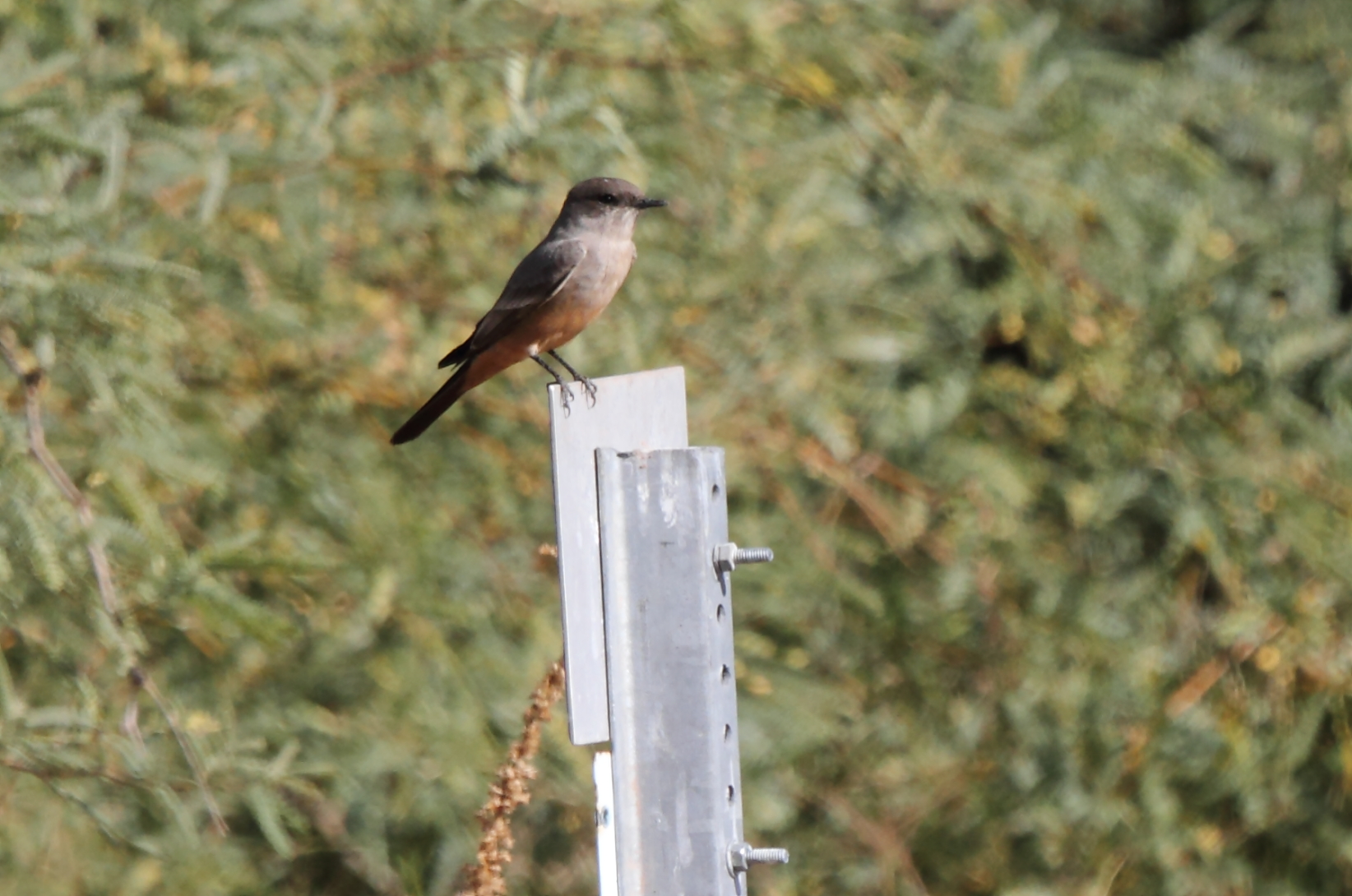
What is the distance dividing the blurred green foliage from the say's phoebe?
201 millimetres

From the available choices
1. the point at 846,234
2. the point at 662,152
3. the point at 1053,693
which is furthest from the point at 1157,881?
the point at 662,152

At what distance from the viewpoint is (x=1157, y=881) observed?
19.2 feet

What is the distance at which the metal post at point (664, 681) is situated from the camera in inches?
89.4

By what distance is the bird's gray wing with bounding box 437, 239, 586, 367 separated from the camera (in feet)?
14.4

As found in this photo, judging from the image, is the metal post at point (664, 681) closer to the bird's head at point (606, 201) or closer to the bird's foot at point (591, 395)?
the bird's foot at point (591, 395)

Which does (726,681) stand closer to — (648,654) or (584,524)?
(648,654)

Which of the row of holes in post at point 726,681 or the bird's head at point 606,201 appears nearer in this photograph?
the row of holes in post at point 726,681

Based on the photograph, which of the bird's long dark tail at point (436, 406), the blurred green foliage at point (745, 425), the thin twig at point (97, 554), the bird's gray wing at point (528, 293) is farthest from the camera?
the bird's long dark tail at point (436, 406)

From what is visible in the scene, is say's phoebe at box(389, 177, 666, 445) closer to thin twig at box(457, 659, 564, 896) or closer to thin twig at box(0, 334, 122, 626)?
thin twig at box(0, 334, 122, 626)

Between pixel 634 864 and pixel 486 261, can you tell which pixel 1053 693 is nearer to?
pixel 486 261

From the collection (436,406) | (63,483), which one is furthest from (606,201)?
(63,483)

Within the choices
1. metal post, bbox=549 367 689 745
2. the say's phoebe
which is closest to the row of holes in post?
metal post, bbox=549 367 689 745

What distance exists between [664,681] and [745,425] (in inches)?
123

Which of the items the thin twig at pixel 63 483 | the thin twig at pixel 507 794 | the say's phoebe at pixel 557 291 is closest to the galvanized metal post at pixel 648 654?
the thin twig at pixel 507 794
